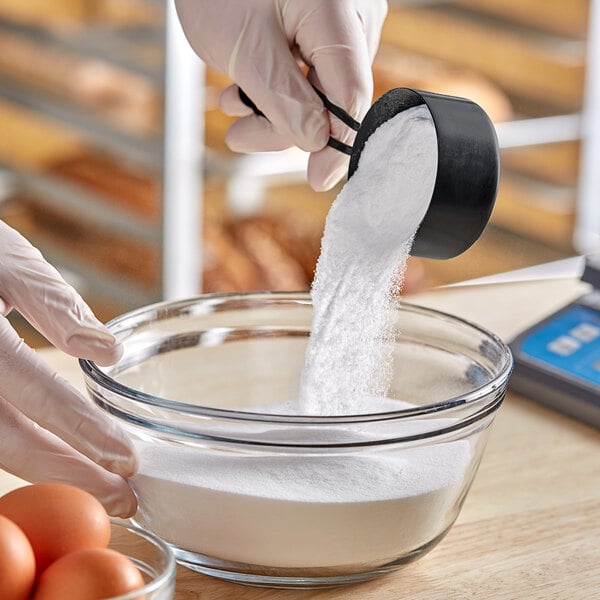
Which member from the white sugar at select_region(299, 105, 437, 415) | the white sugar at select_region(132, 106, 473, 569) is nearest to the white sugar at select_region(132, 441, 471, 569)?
the white sugar at select_region(132, 106, 473, 569)

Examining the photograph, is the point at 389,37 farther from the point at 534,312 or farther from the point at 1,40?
the point at 534,312

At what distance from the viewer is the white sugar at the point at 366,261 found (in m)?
0.97

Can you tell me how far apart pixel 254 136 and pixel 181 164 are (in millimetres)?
1398

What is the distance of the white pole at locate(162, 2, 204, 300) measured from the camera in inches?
102

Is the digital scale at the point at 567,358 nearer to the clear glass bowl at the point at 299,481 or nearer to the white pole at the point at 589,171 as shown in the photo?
the clear glass bowl at the point at 299,481

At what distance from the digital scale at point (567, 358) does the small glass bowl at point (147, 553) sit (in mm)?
650

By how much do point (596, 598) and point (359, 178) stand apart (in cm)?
44

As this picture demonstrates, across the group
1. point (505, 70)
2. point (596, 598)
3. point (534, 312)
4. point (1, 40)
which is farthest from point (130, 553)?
point (505, 70)

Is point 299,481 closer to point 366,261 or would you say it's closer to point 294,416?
point 294,416

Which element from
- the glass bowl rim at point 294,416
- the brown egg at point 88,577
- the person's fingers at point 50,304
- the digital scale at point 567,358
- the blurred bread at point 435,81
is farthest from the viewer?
the blurred bread at point 435,81

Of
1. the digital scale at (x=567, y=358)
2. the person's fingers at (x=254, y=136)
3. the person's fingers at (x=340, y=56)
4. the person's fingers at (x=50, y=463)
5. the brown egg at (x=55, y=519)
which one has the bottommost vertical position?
the digital scale at (x=567, y=358)

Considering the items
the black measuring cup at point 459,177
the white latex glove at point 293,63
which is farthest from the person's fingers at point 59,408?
the white latex glove at point 293,63

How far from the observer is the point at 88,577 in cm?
66

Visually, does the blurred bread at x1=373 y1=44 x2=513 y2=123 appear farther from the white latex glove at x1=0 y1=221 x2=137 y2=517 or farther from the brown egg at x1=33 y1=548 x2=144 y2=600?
the brown egg at x1=33 y1=548 x2=144 y2=600
